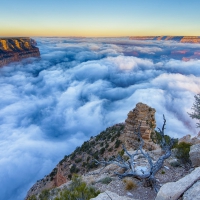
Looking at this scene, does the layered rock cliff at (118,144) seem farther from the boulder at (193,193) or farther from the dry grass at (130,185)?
the boulder at (193,193)

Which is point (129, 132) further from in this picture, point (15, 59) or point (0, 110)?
point (0, 110)

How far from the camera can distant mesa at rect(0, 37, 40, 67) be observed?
140750mm

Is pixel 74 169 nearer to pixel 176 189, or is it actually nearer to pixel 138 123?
pixel 138 123

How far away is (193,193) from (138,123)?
52.4 feet

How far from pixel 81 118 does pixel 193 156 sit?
161 metres

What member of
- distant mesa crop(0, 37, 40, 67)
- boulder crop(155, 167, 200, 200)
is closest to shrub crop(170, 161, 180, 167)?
boulder crop(155, 167, 200, 200)

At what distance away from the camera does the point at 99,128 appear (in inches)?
5468

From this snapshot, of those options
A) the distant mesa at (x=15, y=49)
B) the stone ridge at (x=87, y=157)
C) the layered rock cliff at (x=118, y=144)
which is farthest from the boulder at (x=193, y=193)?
the distant mesa at (x=15, y=49)

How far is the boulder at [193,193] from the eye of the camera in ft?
14.5

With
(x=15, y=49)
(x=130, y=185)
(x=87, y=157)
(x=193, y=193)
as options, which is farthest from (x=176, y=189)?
(x=15, y=49)

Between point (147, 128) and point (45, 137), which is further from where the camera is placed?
point (45, 137)

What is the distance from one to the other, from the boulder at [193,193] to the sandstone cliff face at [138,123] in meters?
14.4

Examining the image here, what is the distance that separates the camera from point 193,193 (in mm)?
4590

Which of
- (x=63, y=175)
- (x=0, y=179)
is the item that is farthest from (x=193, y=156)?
(x=0, y=179)
